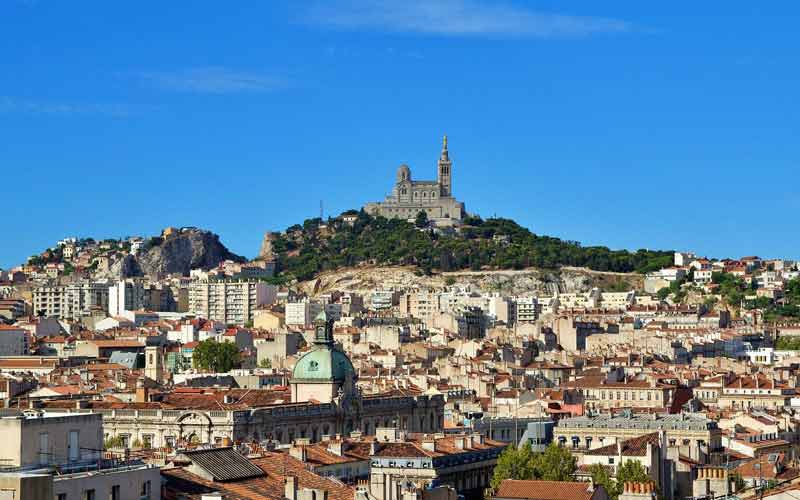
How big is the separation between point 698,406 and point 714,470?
169 feet

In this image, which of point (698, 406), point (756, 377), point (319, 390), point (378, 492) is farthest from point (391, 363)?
point (378, 492)

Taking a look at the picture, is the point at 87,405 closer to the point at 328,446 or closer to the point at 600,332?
the point at 328,446

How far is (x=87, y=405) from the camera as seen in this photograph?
8119 centimetres

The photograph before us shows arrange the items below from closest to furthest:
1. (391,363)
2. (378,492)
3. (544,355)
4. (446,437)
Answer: (378,492) → (446,437) → (391,363) → (544,355)

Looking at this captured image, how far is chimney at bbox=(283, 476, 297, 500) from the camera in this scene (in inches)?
1411

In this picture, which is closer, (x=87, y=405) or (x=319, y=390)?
(x=87, y=405)

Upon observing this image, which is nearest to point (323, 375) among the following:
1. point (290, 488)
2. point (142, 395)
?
point (142, 395)

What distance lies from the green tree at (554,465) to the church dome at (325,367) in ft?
89.2

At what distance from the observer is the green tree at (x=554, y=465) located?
57.0 m

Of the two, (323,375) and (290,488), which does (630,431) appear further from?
(290,488)

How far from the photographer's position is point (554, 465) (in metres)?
57.9

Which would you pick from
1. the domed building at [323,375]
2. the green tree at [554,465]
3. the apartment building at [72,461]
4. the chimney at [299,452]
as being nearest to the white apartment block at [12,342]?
the domed building at [323,375]

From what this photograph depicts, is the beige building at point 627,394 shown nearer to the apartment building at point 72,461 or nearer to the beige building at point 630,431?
the beige building at point 630,431

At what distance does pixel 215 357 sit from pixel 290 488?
10935 centimetres
